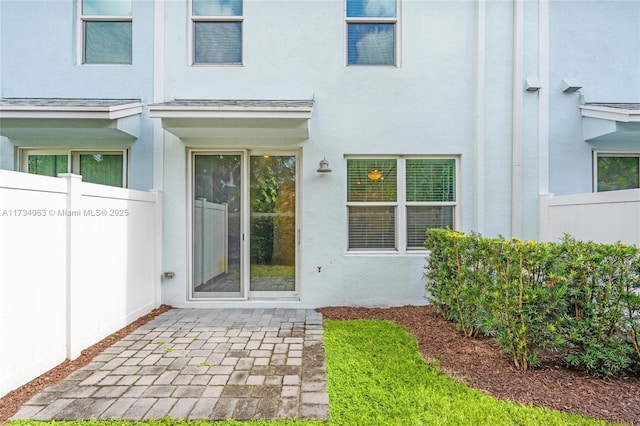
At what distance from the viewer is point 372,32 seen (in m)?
5.82

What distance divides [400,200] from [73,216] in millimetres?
4645

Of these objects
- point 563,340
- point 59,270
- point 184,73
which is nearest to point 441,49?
point 184,73

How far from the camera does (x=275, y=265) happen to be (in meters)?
5.86

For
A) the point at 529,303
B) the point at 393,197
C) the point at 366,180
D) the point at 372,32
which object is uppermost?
the point at 372,32

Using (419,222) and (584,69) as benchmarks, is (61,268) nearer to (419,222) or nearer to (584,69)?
(419,222)

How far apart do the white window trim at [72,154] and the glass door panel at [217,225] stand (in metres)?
1.19

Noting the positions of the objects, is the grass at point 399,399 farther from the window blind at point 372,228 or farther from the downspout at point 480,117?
the downspout at point 480,117

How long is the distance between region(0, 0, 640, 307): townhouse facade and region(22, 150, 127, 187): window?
10 centimetres

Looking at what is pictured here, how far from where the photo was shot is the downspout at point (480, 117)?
18.4 feet

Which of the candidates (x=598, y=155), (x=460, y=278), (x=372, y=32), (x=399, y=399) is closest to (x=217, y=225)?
(x=460, y=278)

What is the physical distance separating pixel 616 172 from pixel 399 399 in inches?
231

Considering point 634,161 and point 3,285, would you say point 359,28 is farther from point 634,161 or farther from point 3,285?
point 3,285

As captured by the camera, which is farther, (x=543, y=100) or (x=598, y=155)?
(x=598, y=155)

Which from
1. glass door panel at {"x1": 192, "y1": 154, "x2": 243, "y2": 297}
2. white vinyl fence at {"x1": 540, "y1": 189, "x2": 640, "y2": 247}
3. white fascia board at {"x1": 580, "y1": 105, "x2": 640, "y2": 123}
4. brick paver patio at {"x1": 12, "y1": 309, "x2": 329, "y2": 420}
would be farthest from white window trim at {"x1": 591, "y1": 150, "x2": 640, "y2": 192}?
glass door panel at {"x1": 192, "y1": 154, "x2": 243, "y2": 297}
